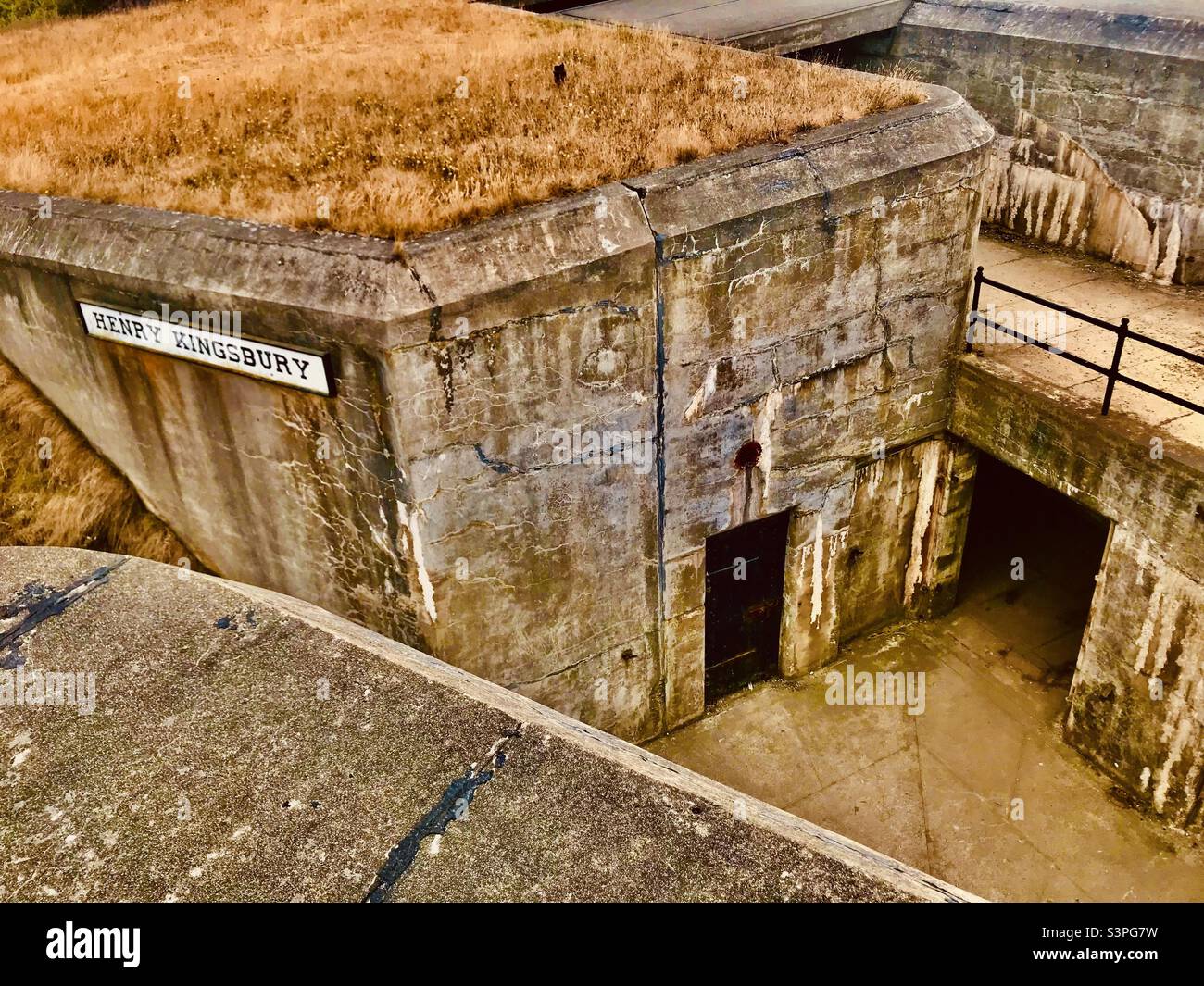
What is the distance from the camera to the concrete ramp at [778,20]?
11211 mm

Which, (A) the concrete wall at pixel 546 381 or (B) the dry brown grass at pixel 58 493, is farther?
(B) the dry brown grass at pixel 58 493

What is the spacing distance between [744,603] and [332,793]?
486 centimetres

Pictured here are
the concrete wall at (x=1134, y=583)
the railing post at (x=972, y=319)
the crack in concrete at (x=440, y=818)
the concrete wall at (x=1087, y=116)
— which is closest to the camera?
the crack in concrete at (x=440, y=818)

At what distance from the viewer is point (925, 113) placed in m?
7.60

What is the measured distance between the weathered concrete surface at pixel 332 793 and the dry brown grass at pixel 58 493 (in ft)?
7.02

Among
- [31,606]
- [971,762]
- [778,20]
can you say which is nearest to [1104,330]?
[971,762]

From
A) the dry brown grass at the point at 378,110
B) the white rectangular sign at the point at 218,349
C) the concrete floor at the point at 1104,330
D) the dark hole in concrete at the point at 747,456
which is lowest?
the dark hole in concrete at the point at 747,456

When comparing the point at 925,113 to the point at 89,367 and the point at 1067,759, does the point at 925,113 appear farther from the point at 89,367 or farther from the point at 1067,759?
the point at 89,367

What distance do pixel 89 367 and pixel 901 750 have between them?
22.5 ft

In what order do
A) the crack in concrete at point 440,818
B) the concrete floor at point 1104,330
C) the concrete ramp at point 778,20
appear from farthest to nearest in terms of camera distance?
the concrete ramp at point 778,20
the concrete floor at point 1104,330
the crack in concrete at point 440,818

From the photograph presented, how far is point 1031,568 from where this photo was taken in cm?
1018

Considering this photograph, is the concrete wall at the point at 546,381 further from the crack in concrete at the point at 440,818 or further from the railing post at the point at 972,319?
the crack in concrete at the point at 440,818

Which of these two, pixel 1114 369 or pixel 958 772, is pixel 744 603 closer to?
pixel 958 772

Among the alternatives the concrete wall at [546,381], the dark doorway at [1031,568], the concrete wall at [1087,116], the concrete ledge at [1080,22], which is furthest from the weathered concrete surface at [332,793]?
the concrete ledge at [1080,22]
